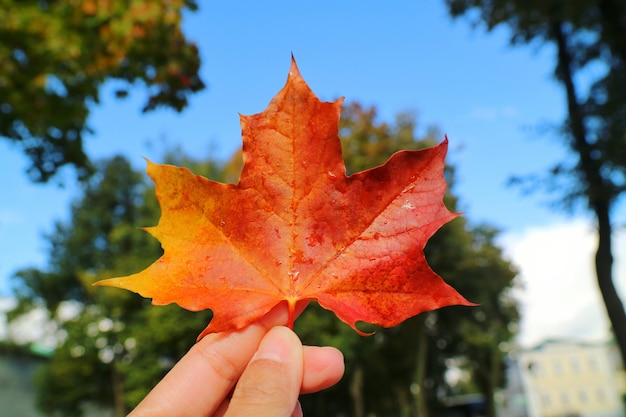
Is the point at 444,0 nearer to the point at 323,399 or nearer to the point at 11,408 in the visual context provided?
the point at 323,399

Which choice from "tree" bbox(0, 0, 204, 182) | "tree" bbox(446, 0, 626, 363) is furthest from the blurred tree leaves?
"tree" bbox(0, 0, 204, 182)

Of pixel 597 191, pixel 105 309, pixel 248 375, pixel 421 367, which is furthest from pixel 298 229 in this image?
pixel 105 309

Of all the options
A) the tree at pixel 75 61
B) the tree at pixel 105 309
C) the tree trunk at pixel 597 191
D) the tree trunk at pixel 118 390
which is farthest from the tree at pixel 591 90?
the tree trunk at pixel 118 390

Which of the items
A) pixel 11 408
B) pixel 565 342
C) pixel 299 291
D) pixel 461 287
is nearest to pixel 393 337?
pixel 461 287

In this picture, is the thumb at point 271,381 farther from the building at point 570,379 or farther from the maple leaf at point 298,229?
the building at point 570,379

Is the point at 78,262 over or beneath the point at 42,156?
over

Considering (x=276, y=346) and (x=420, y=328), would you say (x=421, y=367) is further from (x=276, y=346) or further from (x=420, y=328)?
(x=276, y=346)
